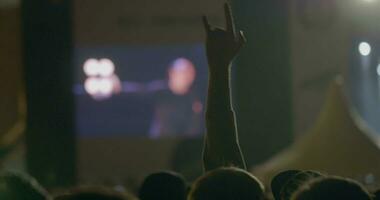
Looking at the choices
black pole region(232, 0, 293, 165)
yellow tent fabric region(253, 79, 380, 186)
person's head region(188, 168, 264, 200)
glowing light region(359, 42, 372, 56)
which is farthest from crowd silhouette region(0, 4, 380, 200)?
glowing light region(359, 42, 372, 56)

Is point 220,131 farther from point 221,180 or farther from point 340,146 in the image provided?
point 340,146

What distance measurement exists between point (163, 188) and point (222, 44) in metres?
0.32

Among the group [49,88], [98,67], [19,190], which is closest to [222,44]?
[19,190]

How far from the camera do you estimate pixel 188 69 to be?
628 cm

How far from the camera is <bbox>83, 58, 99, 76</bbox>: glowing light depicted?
249 inches

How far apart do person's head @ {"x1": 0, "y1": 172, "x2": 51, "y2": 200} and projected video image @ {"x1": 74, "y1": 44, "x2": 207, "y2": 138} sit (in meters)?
5.19

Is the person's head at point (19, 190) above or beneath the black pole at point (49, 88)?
above

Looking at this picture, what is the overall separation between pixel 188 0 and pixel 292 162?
230 centimetres

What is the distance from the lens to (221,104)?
1263 mm

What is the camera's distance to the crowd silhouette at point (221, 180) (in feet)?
2.62

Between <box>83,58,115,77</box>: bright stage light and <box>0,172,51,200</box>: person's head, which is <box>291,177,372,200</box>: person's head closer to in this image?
<box>0,172,51,200</box>: person's head

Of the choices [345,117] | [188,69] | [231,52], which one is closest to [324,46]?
[188,69]

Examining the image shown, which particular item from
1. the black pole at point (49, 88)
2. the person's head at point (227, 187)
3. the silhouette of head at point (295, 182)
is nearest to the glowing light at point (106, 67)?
the black pole at point (49, 88)

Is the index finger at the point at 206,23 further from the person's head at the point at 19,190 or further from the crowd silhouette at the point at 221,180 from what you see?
the person's head at the point at 19,190
